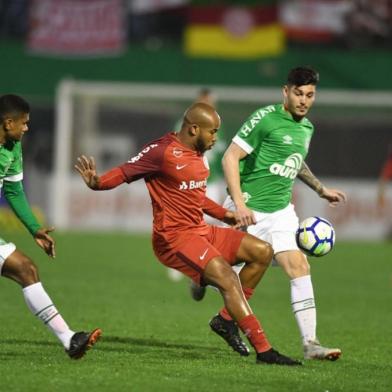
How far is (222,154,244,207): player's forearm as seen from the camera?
9352mm

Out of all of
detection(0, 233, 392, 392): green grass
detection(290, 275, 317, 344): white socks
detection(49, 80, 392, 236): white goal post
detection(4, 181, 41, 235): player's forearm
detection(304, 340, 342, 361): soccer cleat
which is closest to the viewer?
detection(0, 233, 392, 392): green grass

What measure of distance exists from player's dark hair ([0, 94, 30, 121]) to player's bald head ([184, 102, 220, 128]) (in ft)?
4.02

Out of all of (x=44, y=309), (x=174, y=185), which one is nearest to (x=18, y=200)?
(x=44, y=309)

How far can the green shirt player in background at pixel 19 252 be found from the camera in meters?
8.84

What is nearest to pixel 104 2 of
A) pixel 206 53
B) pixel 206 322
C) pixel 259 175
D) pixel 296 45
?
pixel 206 53

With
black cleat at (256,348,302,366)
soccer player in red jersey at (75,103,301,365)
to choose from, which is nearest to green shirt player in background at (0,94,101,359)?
soccer player in red jersey at (75,103,301,365)

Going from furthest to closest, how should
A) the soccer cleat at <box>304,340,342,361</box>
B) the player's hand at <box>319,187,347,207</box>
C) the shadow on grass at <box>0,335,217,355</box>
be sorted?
1. the player's hand at <box>319,187,347,207</box>
2. the shadow on grass at <box>0,335,217,355</box>
3. the soccer cleat at <box>304,340,342,361</box>

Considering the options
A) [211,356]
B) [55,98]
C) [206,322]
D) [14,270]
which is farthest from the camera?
[55,98]

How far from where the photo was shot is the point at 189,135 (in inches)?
363

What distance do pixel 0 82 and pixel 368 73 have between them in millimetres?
9229

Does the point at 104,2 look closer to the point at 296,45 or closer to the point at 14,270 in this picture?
the point at 296,45

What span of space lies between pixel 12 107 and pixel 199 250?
5.74 feet

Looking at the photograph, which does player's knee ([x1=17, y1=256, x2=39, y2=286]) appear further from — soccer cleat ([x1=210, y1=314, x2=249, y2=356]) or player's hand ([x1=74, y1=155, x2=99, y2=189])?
soccer cleat ([x1=210, y1=314, x2=249, y2=356])

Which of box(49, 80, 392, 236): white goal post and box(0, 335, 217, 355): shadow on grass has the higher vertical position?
box(0, 335, 217, 355): shadow on grass
